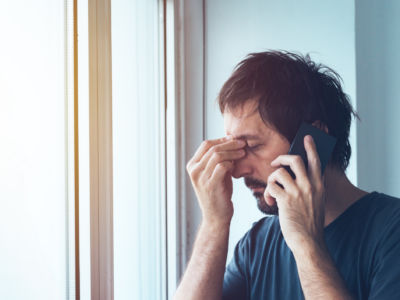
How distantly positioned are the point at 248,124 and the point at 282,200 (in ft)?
0.85

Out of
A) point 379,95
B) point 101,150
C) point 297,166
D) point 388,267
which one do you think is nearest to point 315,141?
point 297,166

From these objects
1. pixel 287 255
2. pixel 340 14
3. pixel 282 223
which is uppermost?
pixel 340 14

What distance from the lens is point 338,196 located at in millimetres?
1002

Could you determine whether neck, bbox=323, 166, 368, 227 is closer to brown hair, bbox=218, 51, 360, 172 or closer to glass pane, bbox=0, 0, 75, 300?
brown hair, bbox=218, 51, 360, 172

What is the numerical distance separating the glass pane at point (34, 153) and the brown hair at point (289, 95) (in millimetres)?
491

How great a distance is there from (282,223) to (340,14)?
1091 millimetres

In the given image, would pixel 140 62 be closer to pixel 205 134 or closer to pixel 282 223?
pixel 205 134

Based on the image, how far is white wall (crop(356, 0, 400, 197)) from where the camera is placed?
161 centimetres

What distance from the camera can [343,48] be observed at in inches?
62.0

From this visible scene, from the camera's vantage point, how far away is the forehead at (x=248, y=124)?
1.05 m

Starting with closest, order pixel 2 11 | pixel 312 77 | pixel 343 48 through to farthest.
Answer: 1. pixel 2 11
2. pixel 312 77
3. pixel 343 48

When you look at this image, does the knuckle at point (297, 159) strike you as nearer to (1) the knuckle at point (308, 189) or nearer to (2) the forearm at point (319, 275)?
(1) the knuckle at point (308, 189)

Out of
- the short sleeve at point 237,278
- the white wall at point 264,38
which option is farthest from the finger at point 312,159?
the white wall at point 264,38

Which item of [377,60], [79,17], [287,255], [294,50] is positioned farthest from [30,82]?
[377,60]
